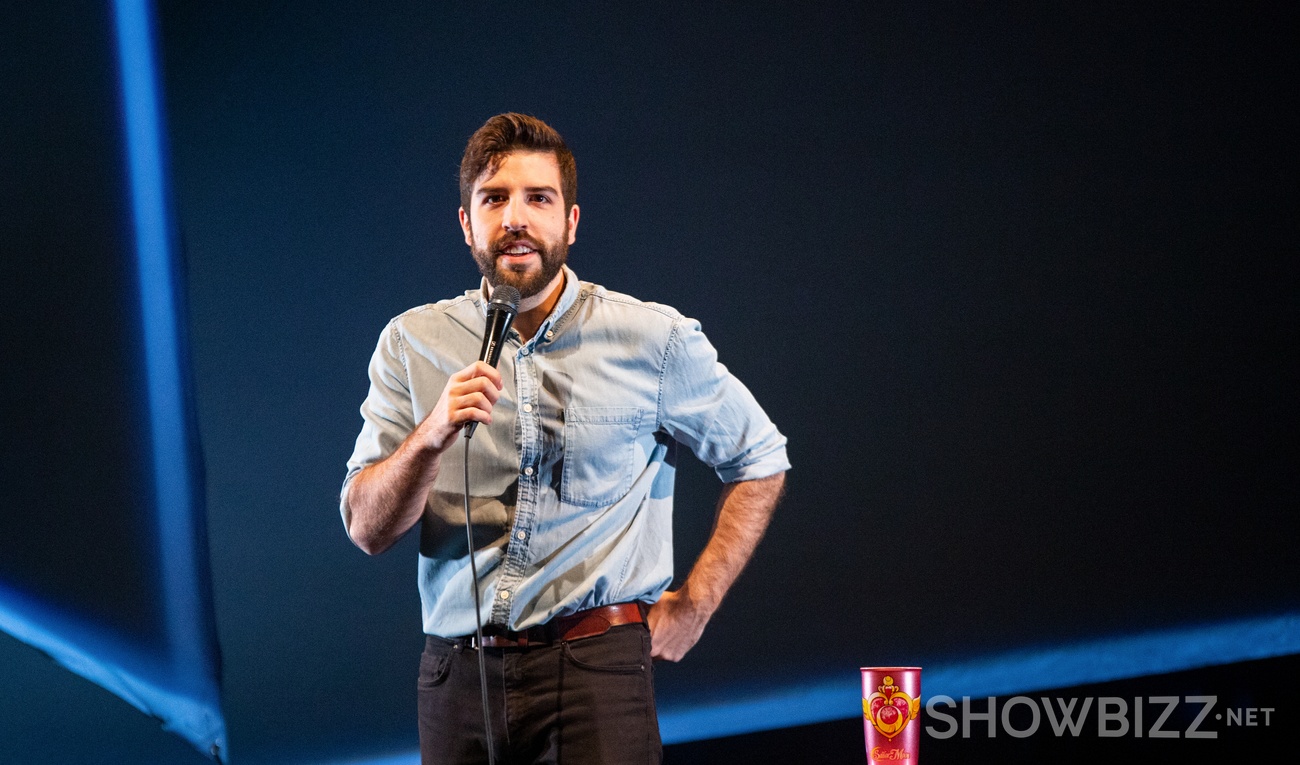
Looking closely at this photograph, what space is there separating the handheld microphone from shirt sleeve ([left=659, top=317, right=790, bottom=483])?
1.40 feet

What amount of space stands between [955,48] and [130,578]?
2.61 m

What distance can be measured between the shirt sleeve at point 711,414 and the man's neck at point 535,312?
0.23 m

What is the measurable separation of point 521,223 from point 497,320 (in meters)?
0.32

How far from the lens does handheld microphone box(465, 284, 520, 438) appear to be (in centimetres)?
155

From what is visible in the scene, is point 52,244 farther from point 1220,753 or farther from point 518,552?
point 1220,753

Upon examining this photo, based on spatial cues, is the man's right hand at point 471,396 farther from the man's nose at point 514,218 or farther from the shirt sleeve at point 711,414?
the shirt sleeve at point 711,414

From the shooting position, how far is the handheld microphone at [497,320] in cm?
155

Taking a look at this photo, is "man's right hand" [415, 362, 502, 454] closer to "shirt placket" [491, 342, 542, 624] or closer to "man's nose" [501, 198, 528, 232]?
"shirt placket" [491, 342, 542, 624]

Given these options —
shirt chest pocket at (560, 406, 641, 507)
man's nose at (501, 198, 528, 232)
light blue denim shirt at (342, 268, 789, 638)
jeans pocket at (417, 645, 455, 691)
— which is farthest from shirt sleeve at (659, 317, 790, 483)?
jeans pocket at (417, 645, 455, 691)

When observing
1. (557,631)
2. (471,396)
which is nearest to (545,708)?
(557,631)

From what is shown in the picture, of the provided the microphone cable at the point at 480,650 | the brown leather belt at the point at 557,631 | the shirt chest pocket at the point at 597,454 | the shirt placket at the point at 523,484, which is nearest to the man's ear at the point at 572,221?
the shirt placket at the point at 523,484

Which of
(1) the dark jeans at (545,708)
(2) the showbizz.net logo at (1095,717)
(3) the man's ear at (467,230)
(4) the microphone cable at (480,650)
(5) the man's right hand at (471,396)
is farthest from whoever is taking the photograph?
(2) the showbizz.net logo at (1095,717)

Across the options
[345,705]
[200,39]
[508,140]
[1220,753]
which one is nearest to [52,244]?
[200,39]

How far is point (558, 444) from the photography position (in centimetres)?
187
